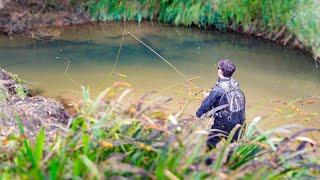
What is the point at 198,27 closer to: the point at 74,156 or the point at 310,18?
the point at 310,18

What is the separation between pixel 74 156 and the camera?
311 cm

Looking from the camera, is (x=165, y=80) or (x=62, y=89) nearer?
(x=62, y=89)

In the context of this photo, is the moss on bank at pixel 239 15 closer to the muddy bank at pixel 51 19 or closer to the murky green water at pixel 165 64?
the muddy bank at pixel 51 19

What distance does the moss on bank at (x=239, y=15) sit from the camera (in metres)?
12.3

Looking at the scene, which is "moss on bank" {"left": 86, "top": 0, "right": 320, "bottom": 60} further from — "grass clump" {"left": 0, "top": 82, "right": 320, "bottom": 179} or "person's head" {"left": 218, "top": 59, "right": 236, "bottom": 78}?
"grass clump" {"left": 0, "top": 82, "right": 320, "bottom": 179}

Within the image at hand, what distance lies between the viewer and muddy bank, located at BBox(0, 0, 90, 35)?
1491 centimetres

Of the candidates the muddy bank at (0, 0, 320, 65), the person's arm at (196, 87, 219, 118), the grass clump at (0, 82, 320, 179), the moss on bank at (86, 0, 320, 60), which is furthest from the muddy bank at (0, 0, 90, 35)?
the grass clump at (0, 82, 320, 179)

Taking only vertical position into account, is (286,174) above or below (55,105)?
above

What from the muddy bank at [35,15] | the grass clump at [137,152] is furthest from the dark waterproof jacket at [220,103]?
the muddy bank at [35,15]

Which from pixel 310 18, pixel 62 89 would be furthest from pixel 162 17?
pixel 62 89

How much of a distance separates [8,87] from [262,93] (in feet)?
14.9

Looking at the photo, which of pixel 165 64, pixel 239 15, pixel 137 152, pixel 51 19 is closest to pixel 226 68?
pixel 137 152

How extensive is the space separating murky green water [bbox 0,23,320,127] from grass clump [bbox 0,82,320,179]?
497 centimetres

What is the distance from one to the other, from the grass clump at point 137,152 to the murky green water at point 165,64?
16.3 ft
